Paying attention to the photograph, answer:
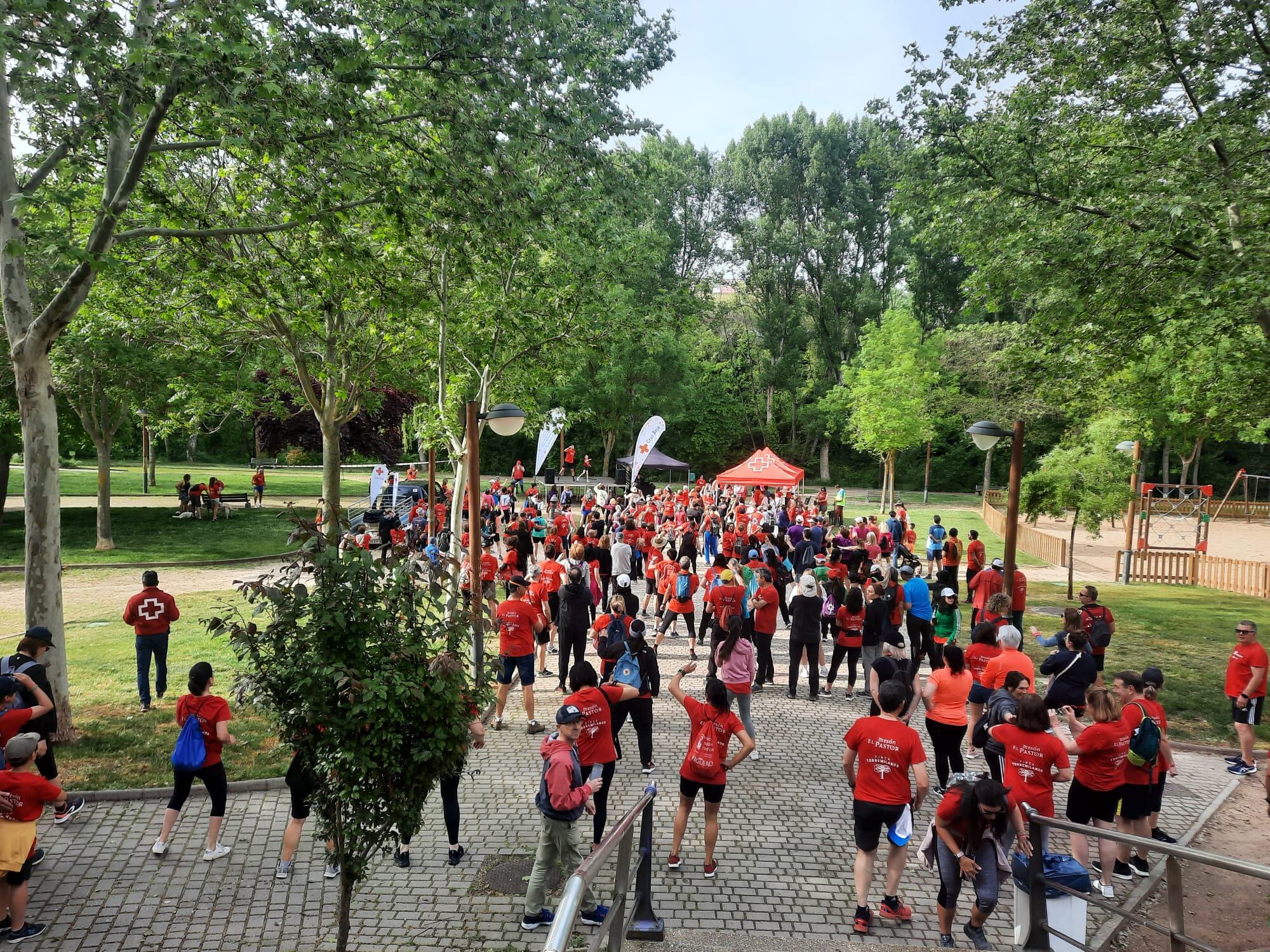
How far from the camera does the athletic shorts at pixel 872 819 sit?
5.38m

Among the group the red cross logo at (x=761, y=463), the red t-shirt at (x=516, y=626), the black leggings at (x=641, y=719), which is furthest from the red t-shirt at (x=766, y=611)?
the red cross logo at (x=761, y=463)

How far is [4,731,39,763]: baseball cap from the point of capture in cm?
493

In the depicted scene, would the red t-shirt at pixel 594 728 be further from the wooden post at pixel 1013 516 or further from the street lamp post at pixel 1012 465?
the wooden post at pixel 1013 516

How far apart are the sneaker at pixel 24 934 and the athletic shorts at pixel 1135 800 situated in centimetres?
761

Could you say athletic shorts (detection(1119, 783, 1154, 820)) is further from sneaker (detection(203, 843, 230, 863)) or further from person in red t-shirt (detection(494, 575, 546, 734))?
sneaker (detection(203, 843, 230, 863))

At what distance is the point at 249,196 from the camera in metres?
11.9

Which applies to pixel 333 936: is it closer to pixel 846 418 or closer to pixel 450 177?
pixel 450 177

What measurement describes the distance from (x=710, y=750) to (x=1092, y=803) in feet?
9.62

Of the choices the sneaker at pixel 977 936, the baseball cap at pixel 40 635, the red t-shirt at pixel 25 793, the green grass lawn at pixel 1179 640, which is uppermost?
the baseball cap at pixel 40 635

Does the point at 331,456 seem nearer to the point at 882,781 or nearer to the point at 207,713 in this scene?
the point at 207,713

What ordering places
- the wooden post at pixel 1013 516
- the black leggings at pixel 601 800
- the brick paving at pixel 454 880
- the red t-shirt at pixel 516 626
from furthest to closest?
the wooden post at pixel 1013 516 < the red t-shirt at pixel 516 626 < the black leggings at pixel 601 800 < the brick paving at pixel 454 880

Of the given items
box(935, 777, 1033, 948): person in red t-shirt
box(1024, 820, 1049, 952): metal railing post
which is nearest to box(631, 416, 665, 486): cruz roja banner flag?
box(935, 777, 1033, 948): person in red t-shirt

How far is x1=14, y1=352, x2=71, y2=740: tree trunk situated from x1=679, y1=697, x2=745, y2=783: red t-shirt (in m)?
6.37

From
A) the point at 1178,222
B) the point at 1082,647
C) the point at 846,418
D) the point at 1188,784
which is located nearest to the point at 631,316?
the point at 1178,222
